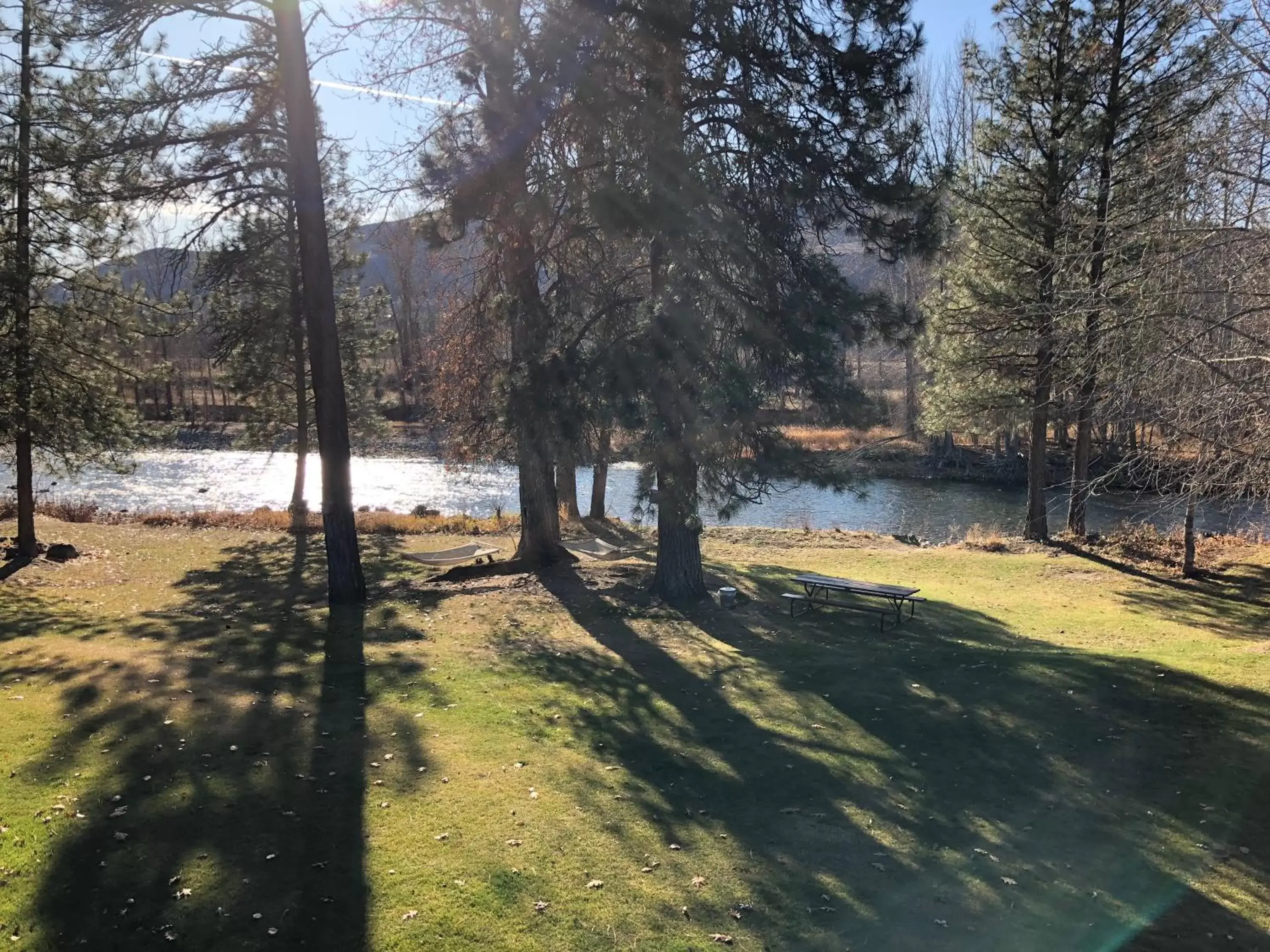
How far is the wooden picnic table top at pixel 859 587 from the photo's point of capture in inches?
403

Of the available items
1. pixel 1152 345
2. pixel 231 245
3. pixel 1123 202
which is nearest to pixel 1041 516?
pixel 1123 202

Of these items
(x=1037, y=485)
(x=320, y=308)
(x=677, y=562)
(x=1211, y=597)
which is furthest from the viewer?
(x=1037, y=485)

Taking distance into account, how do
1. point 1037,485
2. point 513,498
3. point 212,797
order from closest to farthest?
point 212,797 → point 1037,485 → point 513,498

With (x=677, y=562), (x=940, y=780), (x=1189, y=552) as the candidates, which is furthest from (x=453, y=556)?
(x=1189, y=552)

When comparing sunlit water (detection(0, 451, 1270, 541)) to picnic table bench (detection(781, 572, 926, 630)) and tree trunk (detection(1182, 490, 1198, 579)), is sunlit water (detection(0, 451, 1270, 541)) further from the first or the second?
picnic table bench (detection(781, 572, 926, 630))

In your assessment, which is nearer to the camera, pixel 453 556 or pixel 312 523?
pixel 453 556

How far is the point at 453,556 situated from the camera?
45.9ft

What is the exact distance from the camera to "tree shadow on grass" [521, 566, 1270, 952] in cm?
432

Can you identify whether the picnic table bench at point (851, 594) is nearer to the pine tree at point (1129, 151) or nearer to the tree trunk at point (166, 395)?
the pine tree at point (1129, 151)

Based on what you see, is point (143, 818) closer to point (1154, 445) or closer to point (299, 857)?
point (299, 857)

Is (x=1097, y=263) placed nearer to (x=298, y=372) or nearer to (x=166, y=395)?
(x=298, y=372)

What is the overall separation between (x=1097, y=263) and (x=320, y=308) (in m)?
11.5

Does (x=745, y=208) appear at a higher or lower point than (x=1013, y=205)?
lower

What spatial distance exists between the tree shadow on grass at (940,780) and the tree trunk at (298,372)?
40.5ft
